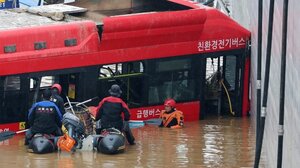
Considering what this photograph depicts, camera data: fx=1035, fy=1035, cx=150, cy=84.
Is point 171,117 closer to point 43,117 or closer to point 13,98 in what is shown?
point 13,98

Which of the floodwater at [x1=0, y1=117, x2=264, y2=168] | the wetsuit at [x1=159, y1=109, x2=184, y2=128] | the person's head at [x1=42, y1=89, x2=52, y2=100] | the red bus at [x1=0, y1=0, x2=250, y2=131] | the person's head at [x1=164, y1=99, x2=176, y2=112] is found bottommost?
the floodwater at [x1=0, y1=117, x2=264, y2=168]

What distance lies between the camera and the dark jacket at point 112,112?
58.0ft

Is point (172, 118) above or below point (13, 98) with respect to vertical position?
below

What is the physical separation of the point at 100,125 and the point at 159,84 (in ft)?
8.86

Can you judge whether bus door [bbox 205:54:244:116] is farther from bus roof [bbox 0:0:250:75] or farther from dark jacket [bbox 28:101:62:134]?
dark jacket [bbox 28:101:62:134]

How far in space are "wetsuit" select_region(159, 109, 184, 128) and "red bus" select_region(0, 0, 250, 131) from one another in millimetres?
320

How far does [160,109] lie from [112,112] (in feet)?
9.00

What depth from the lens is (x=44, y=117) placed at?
17.4 metres

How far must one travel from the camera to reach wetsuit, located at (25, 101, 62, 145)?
1736 cm

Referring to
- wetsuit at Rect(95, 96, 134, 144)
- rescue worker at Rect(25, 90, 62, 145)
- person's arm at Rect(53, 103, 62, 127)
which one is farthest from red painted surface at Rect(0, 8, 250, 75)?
wetsuit at Rect(95, 96, 134, 144)

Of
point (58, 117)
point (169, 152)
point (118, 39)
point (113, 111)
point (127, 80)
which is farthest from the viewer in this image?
point (127, 80)

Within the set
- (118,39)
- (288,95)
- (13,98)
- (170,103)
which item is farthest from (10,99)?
(288,95)

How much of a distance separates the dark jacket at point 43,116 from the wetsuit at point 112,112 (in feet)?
2.51

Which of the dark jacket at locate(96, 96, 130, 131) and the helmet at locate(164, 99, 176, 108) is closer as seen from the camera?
the dark jacket at locate(96, 96, 130, 131)
